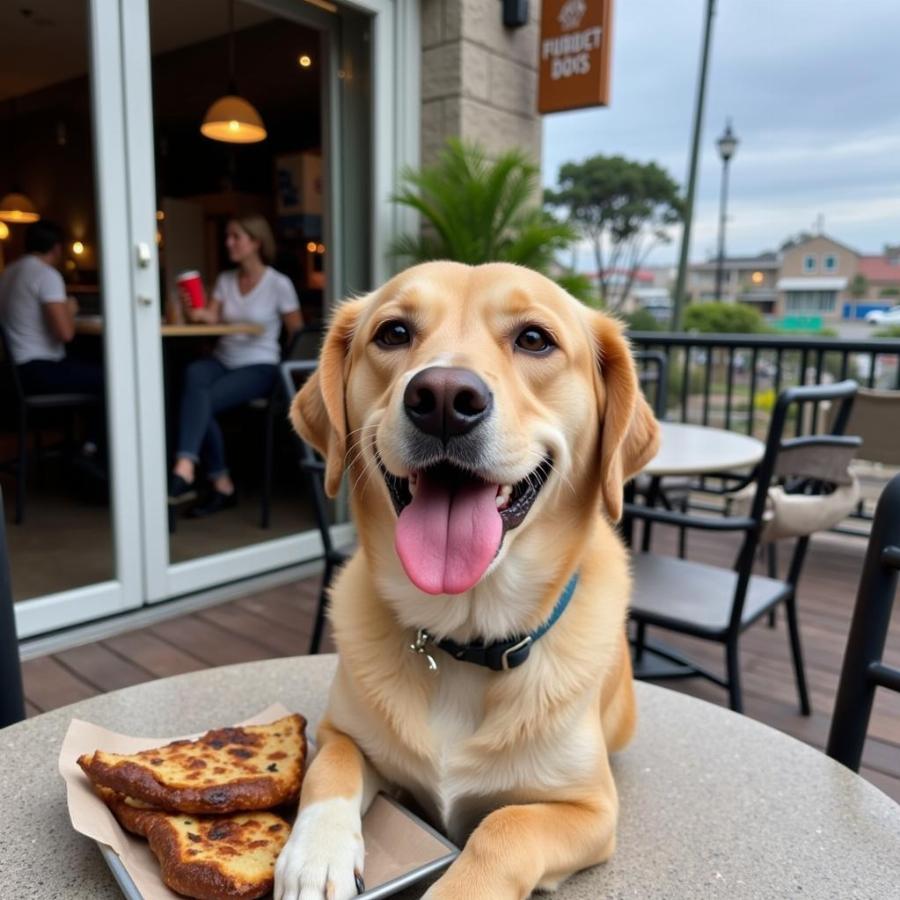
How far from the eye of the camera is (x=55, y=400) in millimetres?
4172

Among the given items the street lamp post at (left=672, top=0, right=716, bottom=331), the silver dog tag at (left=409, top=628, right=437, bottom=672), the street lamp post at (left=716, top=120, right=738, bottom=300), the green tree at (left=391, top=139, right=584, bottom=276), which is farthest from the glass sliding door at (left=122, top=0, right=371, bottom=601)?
the street lamp post at (left=716, top=120, right=738, bottom=300)

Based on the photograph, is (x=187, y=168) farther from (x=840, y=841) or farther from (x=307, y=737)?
(x=840, y=841)

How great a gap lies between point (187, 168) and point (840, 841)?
20.1 ft

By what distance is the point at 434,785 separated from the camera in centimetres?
79

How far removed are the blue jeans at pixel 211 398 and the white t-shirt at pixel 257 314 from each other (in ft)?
0.27

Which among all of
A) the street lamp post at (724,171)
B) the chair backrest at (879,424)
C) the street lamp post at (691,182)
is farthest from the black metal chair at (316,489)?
the street lamp post at (724,171)

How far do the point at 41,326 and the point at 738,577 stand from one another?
4.07 meters

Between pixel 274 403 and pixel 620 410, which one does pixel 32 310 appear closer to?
pixel 274 403

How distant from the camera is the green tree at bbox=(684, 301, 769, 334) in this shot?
30.7 ft

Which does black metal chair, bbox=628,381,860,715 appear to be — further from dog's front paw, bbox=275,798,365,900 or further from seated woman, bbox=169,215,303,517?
seated woman, bbox=169,215,303,517

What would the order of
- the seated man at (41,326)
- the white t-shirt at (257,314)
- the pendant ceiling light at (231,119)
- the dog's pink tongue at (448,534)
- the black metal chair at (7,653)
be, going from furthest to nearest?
the pendant ceiling light at (231,119), the white t-shirt at (257,314), the seated man at (41,326), the black metal chair at (7,653), the dog's pink tongue at (448,534)

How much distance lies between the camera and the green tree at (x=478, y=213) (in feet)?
12.5

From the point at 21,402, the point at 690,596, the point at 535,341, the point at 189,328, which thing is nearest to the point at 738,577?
the point at 690,596

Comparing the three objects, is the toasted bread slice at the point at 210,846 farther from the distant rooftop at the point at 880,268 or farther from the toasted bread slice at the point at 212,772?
the distant rooftop at the point at 880,268
